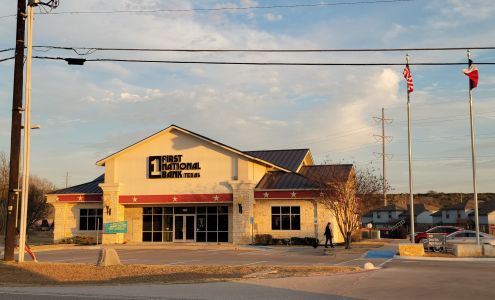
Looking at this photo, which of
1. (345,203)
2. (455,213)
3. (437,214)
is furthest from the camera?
(437,214)

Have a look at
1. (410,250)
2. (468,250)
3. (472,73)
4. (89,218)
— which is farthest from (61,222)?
(472,73)

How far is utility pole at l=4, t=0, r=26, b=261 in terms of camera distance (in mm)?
21109

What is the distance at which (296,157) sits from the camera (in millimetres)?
45344

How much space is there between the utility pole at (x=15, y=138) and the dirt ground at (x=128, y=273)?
1.14 metres

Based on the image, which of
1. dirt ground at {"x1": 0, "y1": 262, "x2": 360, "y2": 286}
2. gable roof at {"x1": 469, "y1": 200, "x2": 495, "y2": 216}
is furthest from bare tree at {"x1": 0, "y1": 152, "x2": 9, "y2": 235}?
gable roof at {"x1": 469, "y1": 200, "x2": 495, "y2": 216}

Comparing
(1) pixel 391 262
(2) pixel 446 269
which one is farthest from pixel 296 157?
(2) pixel 446 269

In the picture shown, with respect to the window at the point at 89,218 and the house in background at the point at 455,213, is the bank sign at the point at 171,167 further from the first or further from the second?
the house in background at the point at 455,213

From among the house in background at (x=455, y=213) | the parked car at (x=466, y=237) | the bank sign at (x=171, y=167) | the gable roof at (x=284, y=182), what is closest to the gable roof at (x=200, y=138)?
the gable roof at (x=284, y=182)

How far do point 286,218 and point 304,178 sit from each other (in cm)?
304

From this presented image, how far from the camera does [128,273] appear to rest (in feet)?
60.0

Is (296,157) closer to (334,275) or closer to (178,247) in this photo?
(178,247)

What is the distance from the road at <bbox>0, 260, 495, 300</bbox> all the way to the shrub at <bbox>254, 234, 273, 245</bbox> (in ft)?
66.2

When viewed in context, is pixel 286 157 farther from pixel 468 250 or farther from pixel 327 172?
pixel 468 250

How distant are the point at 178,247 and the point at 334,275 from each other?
1989 centimetres
